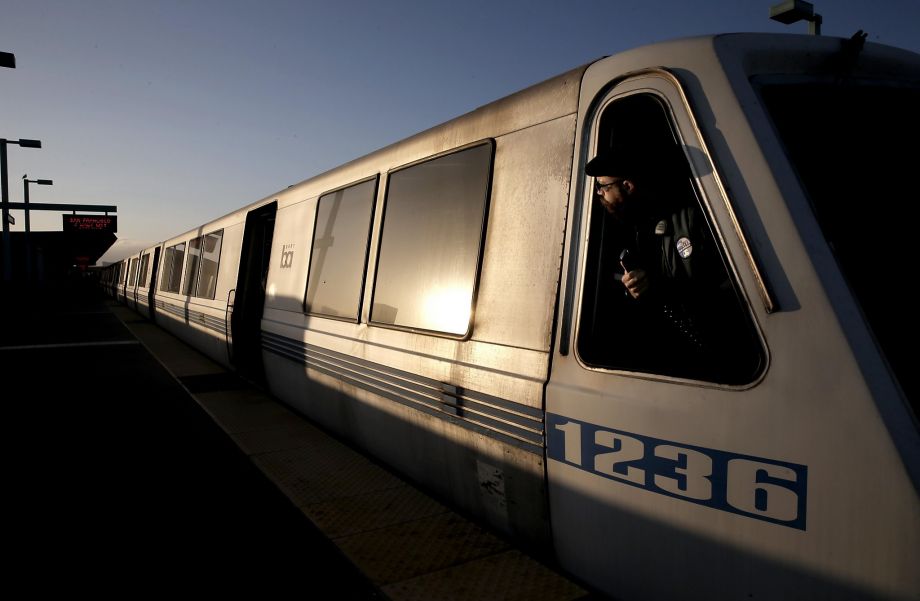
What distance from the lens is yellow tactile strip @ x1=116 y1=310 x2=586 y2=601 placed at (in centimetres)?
300

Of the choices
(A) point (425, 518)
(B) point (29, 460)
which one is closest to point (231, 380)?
(B) point (29, 460)

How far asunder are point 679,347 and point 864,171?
Result: 3.09ft

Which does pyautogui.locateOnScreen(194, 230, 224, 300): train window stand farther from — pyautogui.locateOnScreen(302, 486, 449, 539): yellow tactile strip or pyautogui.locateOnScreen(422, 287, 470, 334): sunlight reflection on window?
pyautogui.locateOnScreen(422, 287, 470, 334): sunlight reflection on window

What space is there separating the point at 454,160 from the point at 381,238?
1036 mm

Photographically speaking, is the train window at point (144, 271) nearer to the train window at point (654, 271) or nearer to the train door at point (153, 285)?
the train door at point (153, 285)

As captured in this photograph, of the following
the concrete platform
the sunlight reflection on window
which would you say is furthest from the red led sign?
the sunlight reflection on window

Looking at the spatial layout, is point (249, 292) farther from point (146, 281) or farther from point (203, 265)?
point (146, 281)

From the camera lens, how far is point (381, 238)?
4.70 metres

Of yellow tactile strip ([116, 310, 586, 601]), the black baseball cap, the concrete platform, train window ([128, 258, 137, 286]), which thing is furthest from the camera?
train window ([128, 258, 137, 286])

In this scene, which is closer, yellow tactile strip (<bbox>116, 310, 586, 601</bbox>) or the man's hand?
the man's hand

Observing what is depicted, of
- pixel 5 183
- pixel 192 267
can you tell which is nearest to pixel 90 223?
pixel 5 183

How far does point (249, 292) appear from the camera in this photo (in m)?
8.77

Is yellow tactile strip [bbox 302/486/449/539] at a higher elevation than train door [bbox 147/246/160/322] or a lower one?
lower

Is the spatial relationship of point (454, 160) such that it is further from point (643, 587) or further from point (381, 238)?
point (643, 587)
